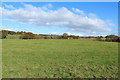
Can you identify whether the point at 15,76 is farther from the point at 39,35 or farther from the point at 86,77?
the point at 39,35

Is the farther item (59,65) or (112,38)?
(112,38)

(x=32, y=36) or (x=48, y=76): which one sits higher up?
(x=32, y=36)

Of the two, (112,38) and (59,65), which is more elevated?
(112,38)

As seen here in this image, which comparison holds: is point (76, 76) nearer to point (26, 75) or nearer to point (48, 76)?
point (48, 76)

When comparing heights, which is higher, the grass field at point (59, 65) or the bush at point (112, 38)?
the bush at point (112, 38)

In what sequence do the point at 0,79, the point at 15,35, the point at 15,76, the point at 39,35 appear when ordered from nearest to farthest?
the point at 0,79
the point at 15,76
the point at 15,35
the point at 39,35

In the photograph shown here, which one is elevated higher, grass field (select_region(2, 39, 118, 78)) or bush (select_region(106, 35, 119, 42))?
bush (select_region(106, 35, 119, 42))

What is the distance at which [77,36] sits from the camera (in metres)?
37.2

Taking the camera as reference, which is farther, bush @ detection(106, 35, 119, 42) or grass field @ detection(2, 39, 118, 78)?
bush @ detection(106, 35, 119, 42)

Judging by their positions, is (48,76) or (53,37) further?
(53,37)

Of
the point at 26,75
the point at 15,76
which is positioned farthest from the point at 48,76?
the point at 15,76

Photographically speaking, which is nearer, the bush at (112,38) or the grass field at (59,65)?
the grass field at (59,65)

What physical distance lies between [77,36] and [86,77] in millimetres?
34884

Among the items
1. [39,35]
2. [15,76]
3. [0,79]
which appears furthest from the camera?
[39,35]
